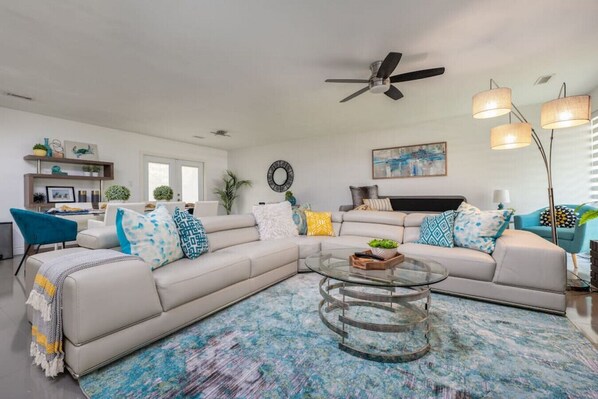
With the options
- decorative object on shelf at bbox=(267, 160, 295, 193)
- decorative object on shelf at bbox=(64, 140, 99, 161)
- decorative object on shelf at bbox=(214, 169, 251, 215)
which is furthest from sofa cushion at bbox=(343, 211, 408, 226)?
decorative object on shelf at bbox=(64, 140, 99, 161)

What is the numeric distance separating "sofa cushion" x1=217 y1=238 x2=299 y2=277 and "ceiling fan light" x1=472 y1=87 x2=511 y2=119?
236 cm

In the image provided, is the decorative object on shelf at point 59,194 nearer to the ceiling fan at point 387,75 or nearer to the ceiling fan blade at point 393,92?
the ceiling fan at point 387,75

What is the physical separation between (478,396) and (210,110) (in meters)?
4.67

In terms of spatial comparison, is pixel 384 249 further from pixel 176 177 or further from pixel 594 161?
pixel 176 177

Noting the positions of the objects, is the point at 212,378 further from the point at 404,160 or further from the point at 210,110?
the point at 404,160

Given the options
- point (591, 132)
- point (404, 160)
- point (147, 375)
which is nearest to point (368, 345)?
point (147, 375)

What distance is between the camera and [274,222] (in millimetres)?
3424

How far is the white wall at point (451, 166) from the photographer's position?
165 inches

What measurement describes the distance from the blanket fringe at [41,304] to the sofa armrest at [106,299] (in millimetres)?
78

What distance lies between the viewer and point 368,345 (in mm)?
1654

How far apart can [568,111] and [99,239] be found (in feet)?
13.3

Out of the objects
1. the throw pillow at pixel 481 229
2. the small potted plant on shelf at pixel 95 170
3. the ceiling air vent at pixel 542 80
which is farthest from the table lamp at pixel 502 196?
the small potted plant on shelf at pixel 95 170

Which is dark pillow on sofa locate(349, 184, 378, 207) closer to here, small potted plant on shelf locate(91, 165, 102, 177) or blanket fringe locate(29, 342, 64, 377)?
blanket fringe locate(29, 342, 64, 377)

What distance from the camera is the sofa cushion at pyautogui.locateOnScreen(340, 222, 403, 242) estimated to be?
3.24 m
